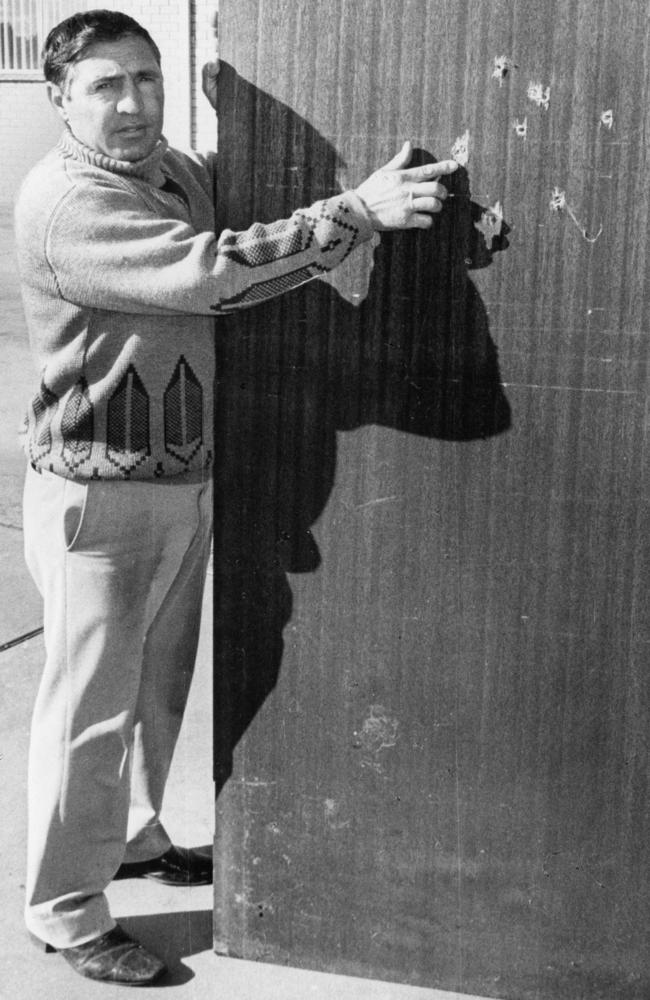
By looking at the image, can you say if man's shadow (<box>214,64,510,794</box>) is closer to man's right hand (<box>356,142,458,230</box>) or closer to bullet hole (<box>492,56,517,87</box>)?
man's right hand (<box>356,142,458,230</box>)

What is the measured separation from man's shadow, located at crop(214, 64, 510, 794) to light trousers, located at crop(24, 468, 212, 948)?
166 mm

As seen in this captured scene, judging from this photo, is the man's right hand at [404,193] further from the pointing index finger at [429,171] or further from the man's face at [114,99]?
the man's face at [114,99]

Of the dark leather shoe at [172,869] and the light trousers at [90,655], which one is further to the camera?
the dark leather shoe at [172,869]

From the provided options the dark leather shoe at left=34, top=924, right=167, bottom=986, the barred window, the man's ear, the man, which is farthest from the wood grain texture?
the barred window

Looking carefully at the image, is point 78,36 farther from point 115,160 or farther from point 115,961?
point 115,961

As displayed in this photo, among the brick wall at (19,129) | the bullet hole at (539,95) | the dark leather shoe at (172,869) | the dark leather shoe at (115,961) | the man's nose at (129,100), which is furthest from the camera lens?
the brick wall at (19,129)

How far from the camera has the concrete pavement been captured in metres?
2.65

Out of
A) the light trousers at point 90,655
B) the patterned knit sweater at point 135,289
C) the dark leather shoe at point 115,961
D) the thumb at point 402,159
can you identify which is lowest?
the dark leather shoe at point 115,961

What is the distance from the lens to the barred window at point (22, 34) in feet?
61.6

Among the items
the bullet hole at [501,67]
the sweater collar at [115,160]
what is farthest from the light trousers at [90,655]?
the bullet hole at [501,67]

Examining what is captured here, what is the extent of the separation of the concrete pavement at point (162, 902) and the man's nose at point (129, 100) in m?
1.60

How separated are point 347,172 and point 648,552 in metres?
0.80

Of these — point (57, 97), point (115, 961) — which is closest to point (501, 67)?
point (57, 97)

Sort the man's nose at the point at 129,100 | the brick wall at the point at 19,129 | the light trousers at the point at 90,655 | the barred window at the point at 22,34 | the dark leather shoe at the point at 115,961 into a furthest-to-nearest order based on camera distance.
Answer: the brick wall at the point at 19,129 < the barred window at the point at 22,34 < the dark leather shoe at the point at 115,961 < the light trousers at the point at 90,655 < the man's nose at the point at 129,100
